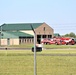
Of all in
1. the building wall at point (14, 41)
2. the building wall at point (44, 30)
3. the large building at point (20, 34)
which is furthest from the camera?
the building wall at point (44, 30)

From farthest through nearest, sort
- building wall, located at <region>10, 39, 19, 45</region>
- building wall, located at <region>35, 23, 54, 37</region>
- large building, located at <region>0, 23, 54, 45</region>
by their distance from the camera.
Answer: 1. building wall, located at <region>35, 23, 54, 37</region>
2. building wall, located at <region>10, 39, 19, 45</region>
3. large building, located at <region>0, 23, 54, 45</region>

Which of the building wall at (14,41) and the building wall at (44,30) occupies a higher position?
the building wall at (44,30)

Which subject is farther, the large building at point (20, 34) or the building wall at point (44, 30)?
the building wall at point (44, 30)

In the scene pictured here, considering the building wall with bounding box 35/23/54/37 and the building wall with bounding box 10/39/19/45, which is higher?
the building wall with bounding box 35/23/54/37

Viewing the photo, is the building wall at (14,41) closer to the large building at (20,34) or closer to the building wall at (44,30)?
the large building at (20,34)

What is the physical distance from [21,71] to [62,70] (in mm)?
2067

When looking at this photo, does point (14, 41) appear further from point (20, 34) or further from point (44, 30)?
point (44, 30)

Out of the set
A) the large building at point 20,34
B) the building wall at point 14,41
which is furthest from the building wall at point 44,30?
the building wall at point 14,41

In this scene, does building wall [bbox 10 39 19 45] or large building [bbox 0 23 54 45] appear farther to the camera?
building wall [bbox 10 39 19 45]

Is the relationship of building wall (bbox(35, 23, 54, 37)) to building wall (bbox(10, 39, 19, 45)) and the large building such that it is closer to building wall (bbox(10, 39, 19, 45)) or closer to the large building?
the large building

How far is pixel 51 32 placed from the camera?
118875 mm

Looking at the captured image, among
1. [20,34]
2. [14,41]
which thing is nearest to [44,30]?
[20,34]

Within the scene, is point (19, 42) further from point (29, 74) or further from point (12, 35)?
point (29, 74)

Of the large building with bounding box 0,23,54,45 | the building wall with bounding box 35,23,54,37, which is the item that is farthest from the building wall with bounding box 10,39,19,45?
the building wall with bounding box 35,23,54,37
